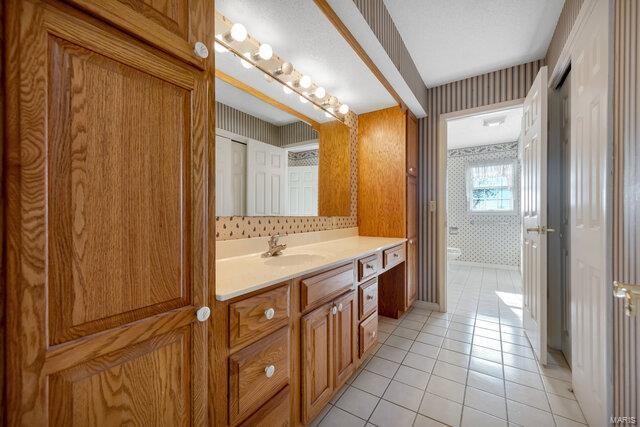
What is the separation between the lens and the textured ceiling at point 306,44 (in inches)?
52.4

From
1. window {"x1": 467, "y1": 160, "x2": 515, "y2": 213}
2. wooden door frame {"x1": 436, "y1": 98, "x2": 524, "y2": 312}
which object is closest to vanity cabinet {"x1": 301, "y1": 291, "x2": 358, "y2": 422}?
wooden door frame {"x1": 436, "y1": 98, "x2": 524, "y2": 312}

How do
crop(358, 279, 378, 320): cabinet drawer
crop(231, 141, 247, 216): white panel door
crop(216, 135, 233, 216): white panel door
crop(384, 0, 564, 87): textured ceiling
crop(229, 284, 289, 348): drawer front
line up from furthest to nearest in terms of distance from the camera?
crop(384, 0, 564, 87): textured ceiling, crop(358, 279, 378, 320): cabinet drawer, crop(231, 141, 247, 216): white panel door, crop(216, 135, 233, 216): white panel door, crop(229, 284, 289, 348): drawer front

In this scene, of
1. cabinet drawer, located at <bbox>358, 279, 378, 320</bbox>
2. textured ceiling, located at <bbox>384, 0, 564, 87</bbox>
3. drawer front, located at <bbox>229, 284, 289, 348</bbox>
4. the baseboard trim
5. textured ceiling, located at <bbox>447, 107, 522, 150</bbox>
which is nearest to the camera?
drawer front, located at <bbox>229, 284, 289, 348</bbox>

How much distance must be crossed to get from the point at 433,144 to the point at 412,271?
1.41 metres

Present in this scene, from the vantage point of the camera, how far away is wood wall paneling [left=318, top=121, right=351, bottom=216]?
7.57 ft

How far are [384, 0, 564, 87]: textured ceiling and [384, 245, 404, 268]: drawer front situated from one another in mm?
1727

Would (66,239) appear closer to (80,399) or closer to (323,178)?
(80,399)

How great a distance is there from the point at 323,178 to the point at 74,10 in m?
1.87

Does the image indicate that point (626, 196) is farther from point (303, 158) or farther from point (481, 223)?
point (481, 223)

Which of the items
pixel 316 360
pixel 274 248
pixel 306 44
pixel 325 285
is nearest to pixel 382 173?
pixel 306 44

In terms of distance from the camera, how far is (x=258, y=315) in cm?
95

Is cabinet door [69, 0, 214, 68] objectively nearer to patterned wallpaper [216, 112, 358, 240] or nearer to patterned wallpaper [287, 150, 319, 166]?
patterned wallpaper [216, 112, 358, 240]

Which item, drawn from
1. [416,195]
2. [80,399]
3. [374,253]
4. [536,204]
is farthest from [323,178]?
[80,399]

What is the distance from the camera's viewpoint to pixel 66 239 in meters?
0.53
